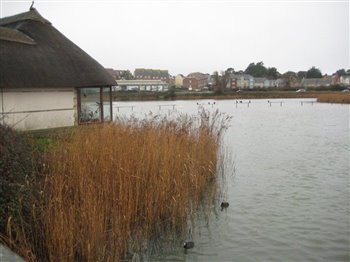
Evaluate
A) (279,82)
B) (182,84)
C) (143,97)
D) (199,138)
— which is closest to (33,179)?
(199,138)

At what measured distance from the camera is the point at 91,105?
15.2 metres

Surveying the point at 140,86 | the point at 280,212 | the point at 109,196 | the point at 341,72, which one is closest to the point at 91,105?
A: the point at 280,212

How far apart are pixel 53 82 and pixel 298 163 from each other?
8814mm

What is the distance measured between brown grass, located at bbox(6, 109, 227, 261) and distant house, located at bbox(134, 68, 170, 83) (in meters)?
112

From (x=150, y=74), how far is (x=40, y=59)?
11057 centimetres

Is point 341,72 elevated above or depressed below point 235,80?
above

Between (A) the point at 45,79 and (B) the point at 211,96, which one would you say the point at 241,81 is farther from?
(A) the point at 45,79

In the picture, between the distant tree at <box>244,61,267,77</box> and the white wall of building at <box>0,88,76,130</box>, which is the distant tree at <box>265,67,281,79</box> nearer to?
the distant tree at <box>244,61,267,77</box>

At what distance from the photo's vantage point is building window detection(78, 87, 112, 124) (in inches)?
583

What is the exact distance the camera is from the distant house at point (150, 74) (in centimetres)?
11924

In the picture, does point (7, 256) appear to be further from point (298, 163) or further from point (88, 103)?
point (88, 103)

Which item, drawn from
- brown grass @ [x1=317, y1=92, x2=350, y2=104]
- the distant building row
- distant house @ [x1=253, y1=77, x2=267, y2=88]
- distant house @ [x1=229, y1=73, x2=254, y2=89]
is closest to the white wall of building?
brown grass @ [x1=317, y1=92, x2=350, y2=104]

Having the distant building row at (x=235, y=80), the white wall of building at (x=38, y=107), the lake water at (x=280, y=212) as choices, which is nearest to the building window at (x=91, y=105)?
the white wall of building at (x=38, y=107)

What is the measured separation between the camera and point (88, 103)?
15.1 meters
